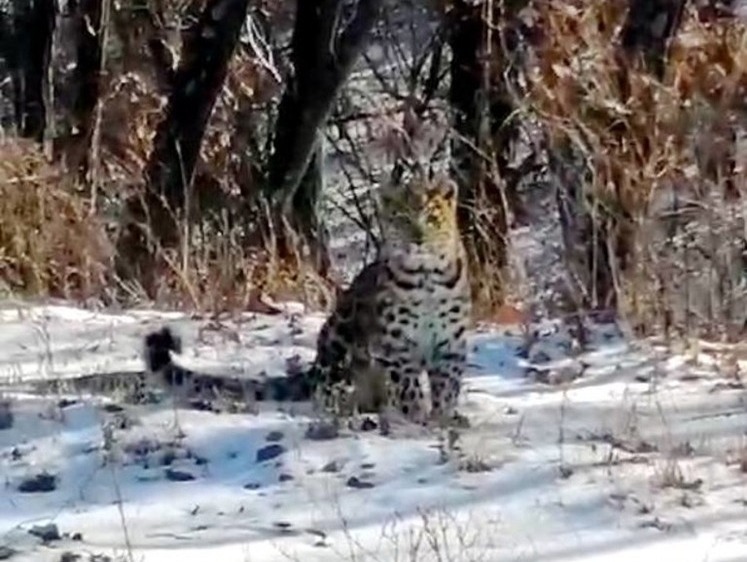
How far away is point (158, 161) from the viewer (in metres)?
12.2

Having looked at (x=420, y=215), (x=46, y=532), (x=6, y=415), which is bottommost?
(x=46, y=532)

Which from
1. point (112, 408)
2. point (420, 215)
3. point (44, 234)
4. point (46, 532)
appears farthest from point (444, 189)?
point (44, 234)

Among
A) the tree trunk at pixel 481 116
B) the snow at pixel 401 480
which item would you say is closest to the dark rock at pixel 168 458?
the snow at pixel 401 480

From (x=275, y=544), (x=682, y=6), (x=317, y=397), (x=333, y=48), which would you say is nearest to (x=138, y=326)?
(x=317, y=397)

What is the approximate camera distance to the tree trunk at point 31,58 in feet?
45.2

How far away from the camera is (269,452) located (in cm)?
572

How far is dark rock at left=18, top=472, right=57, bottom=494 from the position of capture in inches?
215

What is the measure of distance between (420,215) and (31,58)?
8566 mm

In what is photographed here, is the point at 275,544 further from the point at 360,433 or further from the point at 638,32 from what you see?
the point at 638,32

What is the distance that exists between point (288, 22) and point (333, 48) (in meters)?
3.97

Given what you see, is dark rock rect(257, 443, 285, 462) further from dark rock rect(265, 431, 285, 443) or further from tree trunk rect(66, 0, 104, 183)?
tree trunk rect(66, 0, 104, 183)

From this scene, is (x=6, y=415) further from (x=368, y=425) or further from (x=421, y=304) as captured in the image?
(x=421, y=304)

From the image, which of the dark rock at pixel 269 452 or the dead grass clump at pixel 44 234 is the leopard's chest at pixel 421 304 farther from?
the dead grass clump at pixel 44 234

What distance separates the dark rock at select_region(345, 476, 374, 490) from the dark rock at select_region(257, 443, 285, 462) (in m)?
0.26
